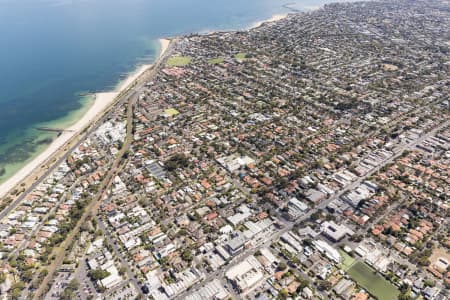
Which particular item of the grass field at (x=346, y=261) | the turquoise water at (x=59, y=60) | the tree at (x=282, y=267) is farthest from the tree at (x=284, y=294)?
the turquoise water at (x=59, y=60)

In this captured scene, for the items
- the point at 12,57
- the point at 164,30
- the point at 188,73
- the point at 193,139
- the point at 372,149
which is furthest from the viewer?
the point at 164,30

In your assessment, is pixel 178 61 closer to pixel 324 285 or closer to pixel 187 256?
pixel 187 256

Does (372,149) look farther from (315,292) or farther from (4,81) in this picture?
(4,81)

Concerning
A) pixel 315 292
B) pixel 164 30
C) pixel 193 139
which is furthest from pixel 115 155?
pixel 164 30

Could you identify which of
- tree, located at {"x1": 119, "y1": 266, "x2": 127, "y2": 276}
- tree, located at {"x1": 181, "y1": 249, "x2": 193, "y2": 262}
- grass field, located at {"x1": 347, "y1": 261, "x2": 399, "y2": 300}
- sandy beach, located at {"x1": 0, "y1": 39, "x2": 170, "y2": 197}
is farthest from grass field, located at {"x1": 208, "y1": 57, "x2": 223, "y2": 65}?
grass field, located at {"x1": 347, "y1": 261, "x2": 399, "y2": 300}

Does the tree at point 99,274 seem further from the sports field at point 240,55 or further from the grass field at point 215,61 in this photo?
the sports field at point 240,55

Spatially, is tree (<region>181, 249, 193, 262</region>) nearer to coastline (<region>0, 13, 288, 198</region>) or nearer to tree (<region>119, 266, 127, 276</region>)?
tree (<region>119, 266, 127, 276</region>)
